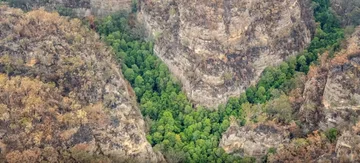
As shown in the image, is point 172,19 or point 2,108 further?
point 172,19

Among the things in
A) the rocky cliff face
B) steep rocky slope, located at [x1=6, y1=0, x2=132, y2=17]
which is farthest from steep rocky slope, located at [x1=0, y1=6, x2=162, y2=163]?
steep rocky slope, located at [x1=6, y1=0, x2=132, y2=17]

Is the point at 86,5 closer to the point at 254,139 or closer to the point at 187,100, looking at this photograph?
the point at 187,100

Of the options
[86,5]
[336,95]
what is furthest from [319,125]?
[86,5]

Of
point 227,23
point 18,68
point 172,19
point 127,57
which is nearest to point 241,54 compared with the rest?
point 227,23

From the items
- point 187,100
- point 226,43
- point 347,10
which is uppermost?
point 347,10

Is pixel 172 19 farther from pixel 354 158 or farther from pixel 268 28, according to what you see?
pixel 354 158

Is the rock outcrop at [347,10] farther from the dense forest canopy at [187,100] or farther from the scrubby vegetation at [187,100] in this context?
the scrubby vegetation at [187,100]
